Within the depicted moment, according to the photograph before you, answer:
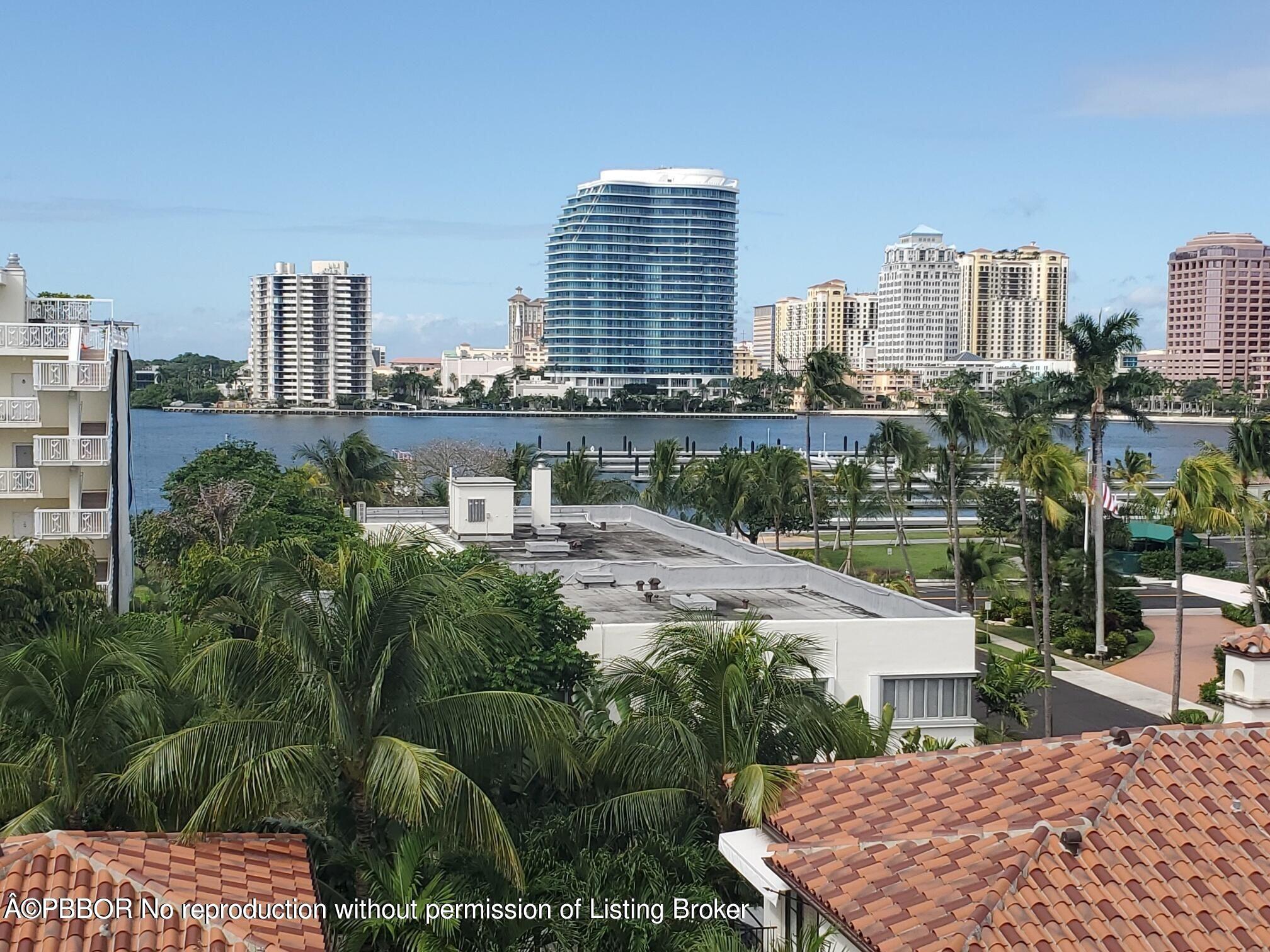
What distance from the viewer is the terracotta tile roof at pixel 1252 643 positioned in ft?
47.2

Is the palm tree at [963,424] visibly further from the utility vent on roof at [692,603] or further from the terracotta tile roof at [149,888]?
the terracotta tile roof at [149,888]

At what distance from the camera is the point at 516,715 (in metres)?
12.7

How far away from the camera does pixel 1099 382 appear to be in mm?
40344

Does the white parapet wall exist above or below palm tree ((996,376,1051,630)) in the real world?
below

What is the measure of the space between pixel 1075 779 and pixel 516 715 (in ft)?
16.0

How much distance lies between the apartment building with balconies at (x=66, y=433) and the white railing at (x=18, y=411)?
0.01 m

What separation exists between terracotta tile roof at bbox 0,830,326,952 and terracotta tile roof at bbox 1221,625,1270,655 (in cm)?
958

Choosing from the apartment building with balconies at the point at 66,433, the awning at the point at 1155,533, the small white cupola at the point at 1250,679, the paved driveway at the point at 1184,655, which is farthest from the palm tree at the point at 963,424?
the small white cupola at the point at 1250,679

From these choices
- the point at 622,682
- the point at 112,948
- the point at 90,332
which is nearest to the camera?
the point at 112,948

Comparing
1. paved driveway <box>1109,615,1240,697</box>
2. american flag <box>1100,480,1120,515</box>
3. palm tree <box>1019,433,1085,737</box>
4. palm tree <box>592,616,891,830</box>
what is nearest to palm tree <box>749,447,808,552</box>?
american flag <box>1100,480,1120,515</box>

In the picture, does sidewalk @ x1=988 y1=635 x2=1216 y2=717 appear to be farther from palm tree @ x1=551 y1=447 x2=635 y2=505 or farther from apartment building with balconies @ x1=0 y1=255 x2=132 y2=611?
apartment building with balconies @ x1=0 y1=255 x2=132 y2=611

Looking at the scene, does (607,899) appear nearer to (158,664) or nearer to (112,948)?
(112,948)

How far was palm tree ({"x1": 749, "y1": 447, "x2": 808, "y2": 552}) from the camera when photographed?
5762 cm

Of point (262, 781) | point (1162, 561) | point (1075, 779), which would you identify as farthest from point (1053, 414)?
point (262, 781)
